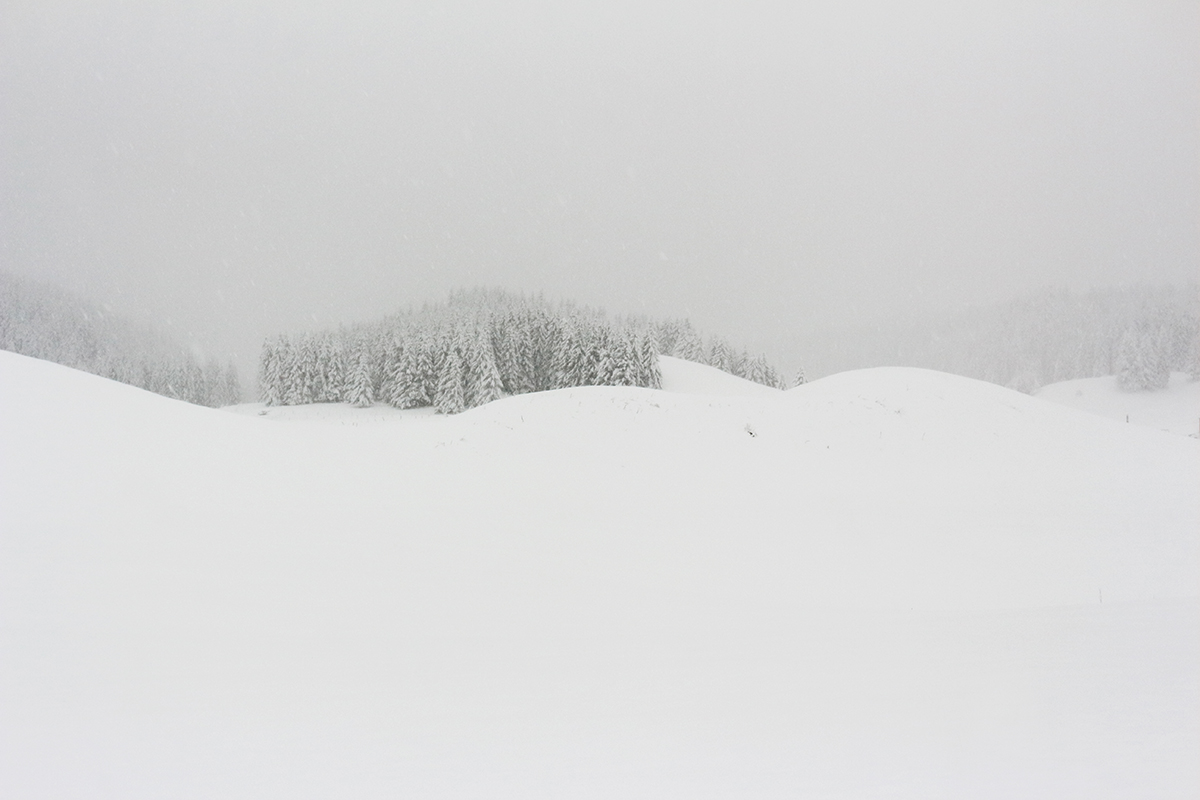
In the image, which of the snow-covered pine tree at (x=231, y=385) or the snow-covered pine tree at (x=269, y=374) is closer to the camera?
the snow-covered pine tree at (x=269, y=374)

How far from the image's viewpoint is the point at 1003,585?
952 centimetres

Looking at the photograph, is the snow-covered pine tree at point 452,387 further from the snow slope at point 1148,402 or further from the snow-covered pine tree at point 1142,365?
the snow-covered pine tree at point 1142,365

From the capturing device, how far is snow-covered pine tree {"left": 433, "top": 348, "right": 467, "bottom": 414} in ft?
157

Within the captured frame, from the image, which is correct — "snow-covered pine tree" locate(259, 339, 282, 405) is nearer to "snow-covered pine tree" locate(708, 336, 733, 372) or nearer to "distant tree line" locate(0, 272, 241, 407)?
"distant tree line" locate(0, 272, 241, 407)

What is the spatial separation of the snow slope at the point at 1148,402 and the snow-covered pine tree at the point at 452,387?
5458cm

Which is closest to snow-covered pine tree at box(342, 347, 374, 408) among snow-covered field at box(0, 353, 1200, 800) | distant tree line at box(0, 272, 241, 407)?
distant tree line at box(0, 272, 241, 407)

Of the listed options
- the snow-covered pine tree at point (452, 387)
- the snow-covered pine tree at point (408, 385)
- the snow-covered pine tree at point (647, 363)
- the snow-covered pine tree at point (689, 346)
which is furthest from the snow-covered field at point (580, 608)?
the snow-covered pine tree at point (689, 346)

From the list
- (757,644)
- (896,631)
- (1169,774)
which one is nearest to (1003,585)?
(896,631)

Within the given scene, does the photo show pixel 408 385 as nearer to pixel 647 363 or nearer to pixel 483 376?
pixel 483 376

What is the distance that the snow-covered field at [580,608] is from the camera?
128 inches

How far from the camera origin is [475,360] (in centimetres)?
4819

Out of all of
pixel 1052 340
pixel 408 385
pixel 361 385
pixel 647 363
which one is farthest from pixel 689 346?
pixel 1052 340

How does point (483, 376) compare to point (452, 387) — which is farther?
point (452, 387)

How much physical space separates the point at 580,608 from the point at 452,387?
140 ft
